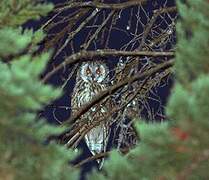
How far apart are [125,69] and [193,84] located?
6.50 feet

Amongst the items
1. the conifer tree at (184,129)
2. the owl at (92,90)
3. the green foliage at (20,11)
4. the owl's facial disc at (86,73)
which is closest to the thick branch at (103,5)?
the owl at (92,90)

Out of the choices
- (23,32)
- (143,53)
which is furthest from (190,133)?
(143,53)

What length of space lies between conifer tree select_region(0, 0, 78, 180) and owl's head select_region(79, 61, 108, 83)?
6.63 feet

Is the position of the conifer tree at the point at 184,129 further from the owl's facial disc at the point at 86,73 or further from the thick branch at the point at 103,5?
the owl's facial disc at the point at 86,73

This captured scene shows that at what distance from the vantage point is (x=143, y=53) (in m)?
2.22

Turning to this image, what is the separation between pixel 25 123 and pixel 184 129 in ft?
0.71

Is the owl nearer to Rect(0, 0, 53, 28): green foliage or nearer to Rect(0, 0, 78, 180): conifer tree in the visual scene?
Rect(0, 0, 53, 28): green foliage

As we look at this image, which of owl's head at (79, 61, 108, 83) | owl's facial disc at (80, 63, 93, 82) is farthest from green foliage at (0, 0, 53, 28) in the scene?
owl's facial disc at (80, 63, 93, 82)

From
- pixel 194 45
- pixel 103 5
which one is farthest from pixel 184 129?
pixel 103 5

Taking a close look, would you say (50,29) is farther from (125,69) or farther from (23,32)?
(23,32)

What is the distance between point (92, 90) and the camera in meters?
3.29

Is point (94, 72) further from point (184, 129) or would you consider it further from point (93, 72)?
point (184, 129)

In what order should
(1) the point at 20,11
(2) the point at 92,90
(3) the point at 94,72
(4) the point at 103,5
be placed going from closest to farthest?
1. (1) the point at 20,11
2. (4) the point at 103,5
3. (3) the point at 94,72
4. (2) the point at 92,90

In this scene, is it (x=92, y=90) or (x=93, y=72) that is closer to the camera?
(x=93, y=72)
